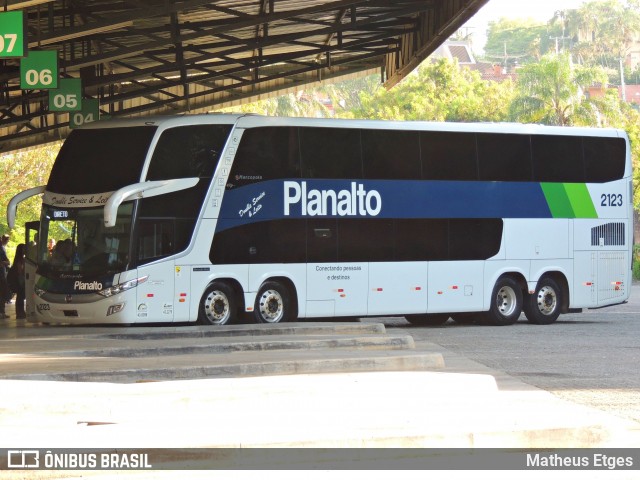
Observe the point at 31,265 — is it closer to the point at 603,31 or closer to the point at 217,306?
the point at 217,306

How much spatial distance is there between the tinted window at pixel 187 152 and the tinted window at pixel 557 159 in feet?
24.7

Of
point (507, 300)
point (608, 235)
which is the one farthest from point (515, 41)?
point (507, 300)

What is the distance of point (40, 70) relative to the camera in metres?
22.6

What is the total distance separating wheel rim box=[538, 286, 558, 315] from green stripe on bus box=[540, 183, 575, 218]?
1623 millimetres


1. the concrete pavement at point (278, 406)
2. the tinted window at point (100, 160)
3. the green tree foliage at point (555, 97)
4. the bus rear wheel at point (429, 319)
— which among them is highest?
the green tree foliage at point (555, 97)

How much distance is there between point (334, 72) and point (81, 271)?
16535 mm

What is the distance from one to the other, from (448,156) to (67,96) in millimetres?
7794

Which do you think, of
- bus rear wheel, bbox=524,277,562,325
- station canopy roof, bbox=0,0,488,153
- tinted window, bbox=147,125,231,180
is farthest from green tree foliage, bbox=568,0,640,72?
tinted window, bbox=147,125,231,180

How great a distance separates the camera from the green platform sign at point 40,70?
73.9 ft

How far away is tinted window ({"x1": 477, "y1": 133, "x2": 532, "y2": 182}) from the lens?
1083 inches

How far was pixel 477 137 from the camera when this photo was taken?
27516 mm

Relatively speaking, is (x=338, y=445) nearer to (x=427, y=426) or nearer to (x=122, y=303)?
(x=427, y=426)

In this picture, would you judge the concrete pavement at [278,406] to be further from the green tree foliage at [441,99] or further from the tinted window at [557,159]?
the green tree foliage at [441,99]

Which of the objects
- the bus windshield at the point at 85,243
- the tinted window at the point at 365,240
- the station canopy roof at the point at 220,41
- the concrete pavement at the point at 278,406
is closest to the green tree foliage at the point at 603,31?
the station canopy roof at the point at 220,41
